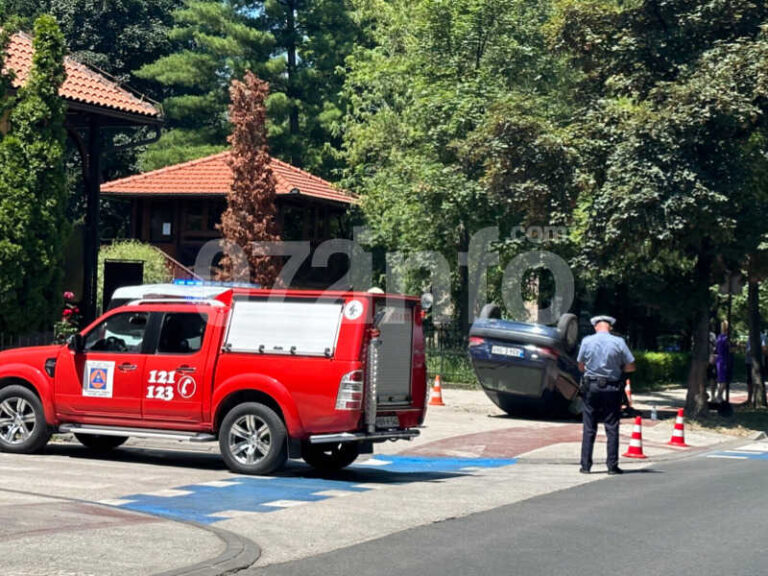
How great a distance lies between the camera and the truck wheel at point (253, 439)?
44.2ft

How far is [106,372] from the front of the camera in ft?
47.5

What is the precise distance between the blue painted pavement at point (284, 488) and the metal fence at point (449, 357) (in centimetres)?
1235

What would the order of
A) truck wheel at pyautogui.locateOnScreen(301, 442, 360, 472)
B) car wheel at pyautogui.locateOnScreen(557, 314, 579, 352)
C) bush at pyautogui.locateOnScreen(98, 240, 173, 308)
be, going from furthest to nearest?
bush at pyautogui.locateOnScreen(98, 240, 173, 308) → car wheel at pyautogui.locateOnScreen(557, 314, 579, 352) → truck wheel at pyautogui.locateOnScreen(301, 442, 360, 472)

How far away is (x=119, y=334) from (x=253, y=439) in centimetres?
232

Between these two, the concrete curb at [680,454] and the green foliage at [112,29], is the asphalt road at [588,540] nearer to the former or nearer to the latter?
the concrete curb at [680,454]

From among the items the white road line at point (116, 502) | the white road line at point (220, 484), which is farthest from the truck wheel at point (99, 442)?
the white road line at point (116, 502)

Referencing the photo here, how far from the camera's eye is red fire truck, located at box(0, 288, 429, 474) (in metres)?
13.3

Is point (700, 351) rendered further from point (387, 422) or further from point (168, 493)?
point (168, 493)

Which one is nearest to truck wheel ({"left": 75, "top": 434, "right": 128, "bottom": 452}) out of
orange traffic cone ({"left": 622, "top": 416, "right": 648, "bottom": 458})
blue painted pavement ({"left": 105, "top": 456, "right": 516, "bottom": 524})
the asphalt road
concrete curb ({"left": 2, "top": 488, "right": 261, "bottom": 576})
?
blue painted pavement ({"left": 105, "top": 456, "right": 516, "bottom": 524})

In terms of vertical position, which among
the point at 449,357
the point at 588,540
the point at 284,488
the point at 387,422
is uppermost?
the point at 449,357

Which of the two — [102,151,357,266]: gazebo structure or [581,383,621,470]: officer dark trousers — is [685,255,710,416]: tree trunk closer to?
[581,383,621,470]: officer dark trousers

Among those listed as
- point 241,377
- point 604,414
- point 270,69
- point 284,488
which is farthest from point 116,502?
point 270,69

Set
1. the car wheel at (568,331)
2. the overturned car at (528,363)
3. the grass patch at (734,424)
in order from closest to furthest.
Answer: the overturned car at (528,363), the car wheel at (568,331), the grass patch at (734,424)

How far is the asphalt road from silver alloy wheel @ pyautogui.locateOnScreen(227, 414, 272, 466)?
3.25m
